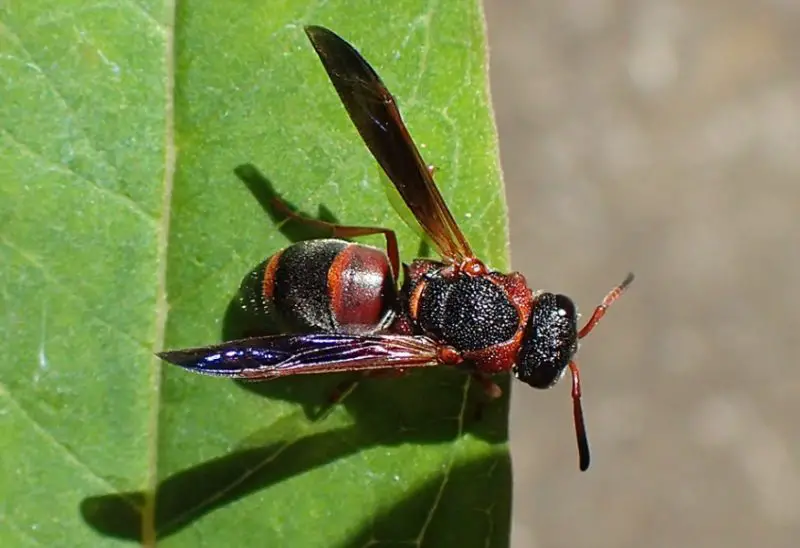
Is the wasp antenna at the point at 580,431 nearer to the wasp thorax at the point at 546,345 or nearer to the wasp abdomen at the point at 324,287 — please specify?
the wasp thorax at the point at 546,345

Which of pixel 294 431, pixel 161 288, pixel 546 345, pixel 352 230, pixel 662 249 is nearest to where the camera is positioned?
pixel 161 288

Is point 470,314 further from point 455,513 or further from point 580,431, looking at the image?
point 455,513

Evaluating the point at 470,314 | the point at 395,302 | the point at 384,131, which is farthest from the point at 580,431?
the point at 384,131

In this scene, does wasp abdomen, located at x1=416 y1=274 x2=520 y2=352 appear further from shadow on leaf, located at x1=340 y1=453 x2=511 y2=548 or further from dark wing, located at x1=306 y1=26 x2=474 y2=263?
shadow on leaf, located at x1=340 y1=453 x2=511 y2=548

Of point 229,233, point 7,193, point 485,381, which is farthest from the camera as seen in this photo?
point 485,381

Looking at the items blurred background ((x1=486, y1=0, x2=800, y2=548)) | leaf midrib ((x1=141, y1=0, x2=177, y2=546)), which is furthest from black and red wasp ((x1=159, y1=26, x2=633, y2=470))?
blurred background ((x1=486, y1=0, x2=800, y2=548))

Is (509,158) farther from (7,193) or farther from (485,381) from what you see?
(7,193)

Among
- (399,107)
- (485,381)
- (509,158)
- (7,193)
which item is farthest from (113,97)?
(509,158)
